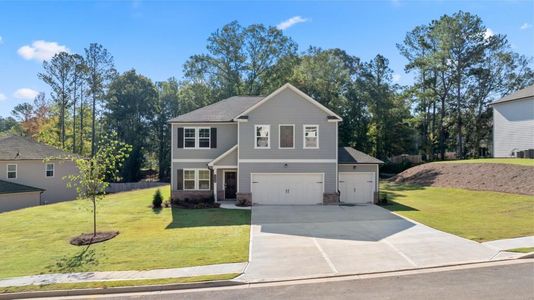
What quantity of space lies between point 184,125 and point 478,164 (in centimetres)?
2525

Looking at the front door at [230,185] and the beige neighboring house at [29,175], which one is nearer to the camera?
the front door at [230,185]

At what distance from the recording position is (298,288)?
8.60 m

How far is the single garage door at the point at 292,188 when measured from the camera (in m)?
21.8

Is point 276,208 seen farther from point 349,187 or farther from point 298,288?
point 298,288

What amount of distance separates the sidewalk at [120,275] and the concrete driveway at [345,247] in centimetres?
89

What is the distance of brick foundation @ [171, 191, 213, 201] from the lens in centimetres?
2291

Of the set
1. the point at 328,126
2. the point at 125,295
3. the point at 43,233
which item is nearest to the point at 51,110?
the point at 43,233

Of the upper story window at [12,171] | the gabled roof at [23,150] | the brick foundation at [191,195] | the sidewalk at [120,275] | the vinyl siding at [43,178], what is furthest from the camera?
the gabled roof at [23,150]

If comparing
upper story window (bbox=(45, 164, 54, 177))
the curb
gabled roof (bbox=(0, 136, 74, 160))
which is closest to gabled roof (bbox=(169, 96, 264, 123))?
gabled roof (bbox=(0, 136, 74, 160))

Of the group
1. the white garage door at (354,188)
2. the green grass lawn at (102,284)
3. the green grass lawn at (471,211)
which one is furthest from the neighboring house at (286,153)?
the green grass lawn at (102,284)

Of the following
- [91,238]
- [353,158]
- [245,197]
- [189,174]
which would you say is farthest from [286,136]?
[91,238]

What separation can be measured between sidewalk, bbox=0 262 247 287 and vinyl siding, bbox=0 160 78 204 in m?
23.3

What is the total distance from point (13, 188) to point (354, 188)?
89.9 feet

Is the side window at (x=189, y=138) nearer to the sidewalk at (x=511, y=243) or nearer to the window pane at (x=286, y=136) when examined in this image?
the window pane at (x=286, y=136)
